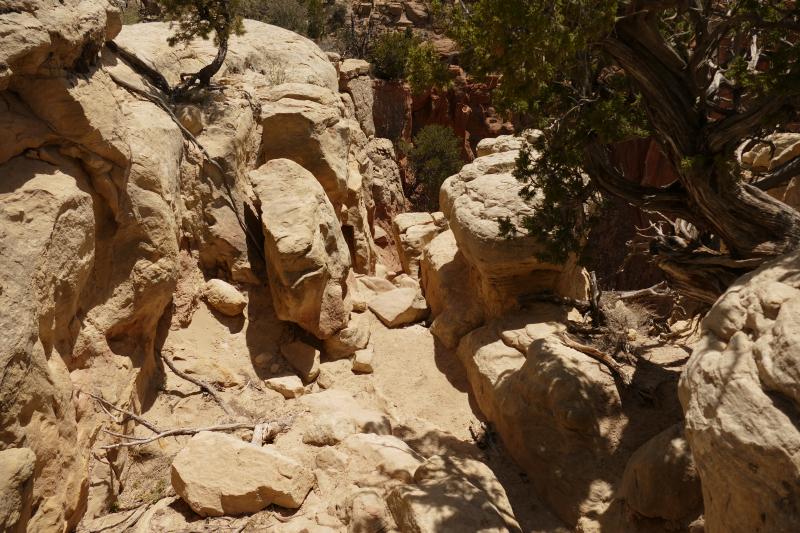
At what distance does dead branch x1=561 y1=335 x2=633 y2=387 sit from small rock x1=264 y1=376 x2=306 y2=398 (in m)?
3.91

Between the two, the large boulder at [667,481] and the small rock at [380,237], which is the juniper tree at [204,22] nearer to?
the small rock at [380,237]

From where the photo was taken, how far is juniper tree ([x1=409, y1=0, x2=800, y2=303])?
467 centimetres

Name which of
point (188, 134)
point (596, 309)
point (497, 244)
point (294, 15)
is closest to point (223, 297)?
point (188, 134)

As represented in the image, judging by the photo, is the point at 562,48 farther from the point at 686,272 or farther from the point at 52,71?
the point at 52,71

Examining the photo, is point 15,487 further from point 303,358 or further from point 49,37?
point 303,358

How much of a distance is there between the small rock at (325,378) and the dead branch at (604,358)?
361cm

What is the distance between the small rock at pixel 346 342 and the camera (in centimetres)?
883

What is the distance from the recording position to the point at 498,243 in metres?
8.14

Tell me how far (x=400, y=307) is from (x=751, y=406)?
23.6ft

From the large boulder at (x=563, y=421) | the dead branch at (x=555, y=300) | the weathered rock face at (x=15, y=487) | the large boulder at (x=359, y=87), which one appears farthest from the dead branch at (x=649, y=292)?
the large boulder at (x=359, y=87)

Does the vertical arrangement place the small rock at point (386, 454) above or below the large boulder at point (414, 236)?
above

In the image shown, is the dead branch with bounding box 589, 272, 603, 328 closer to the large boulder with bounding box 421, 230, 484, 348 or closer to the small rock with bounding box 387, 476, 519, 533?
the large boulder with bounding box 421, 230, 484, 348

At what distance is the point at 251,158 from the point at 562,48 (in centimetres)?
647

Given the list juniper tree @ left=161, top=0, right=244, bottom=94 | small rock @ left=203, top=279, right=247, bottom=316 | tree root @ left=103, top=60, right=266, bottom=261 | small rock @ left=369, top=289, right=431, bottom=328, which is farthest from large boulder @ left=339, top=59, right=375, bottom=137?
small rock @ left=203, top=279, right=247, bottom=316
